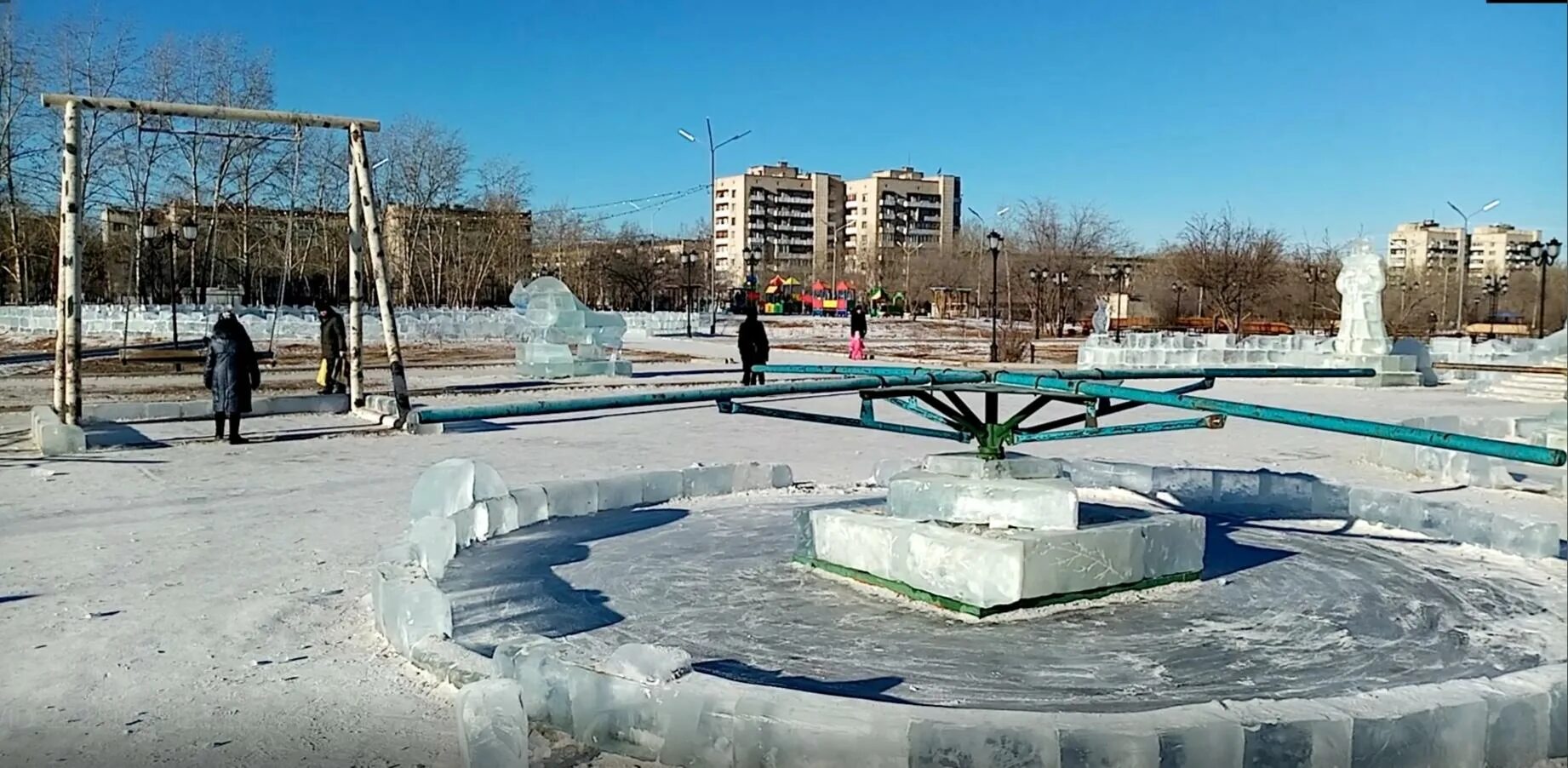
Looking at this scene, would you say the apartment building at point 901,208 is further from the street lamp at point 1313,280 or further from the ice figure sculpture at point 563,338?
the ice figure sculpture at point 563,338

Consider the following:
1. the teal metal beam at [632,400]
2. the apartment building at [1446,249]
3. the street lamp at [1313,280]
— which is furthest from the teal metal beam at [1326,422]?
the apartment building at [1446,249]

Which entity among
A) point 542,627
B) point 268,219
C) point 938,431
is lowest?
point 542,627

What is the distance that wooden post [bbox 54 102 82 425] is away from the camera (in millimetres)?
12434

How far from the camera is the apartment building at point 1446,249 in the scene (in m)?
67.8

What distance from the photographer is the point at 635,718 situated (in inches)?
158

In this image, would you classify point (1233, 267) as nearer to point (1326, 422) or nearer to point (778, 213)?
point (1326, 422)

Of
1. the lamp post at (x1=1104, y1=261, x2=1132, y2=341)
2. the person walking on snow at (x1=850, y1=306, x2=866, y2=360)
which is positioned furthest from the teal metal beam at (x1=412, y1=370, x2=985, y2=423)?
the lamp post at (x1=1104, y1=261, x2=1132, y2=341)

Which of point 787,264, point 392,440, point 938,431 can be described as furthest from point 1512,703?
point 787,264

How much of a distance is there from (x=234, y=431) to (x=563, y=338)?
1125 centimetres

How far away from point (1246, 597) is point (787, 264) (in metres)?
114

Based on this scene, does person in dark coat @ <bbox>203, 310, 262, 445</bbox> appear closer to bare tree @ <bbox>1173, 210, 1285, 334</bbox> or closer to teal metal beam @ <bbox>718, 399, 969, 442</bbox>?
teal metal beam @ <bbox>718, 399, 969, 442</bbox>

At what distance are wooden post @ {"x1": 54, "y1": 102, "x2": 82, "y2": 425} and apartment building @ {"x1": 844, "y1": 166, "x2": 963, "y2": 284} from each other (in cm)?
11049

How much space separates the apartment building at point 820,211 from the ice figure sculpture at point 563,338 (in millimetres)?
98193

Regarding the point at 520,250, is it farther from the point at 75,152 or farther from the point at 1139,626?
the point at 1139,626
